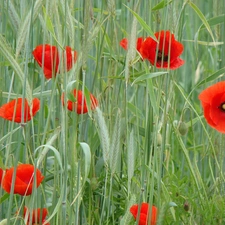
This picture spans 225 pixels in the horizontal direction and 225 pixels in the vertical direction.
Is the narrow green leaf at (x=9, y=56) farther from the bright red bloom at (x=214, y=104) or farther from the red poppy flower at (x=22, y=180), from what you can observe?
the bright red bloom at (x=214, y=104)

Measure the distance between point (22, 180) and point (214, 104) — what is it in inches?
14.6

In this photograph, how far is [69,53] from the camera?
3.41ft

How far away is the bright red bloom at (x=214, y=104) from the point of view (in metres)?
1.12

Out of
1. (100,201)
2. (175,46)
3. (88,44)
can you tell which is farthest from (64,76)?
(100,201)

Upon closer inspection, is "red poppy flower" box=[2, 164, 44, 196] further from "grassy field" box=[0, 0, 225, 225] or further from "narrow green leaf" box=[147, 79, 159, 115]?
"narrow green leaf" box=[147, 79, 159, 115]

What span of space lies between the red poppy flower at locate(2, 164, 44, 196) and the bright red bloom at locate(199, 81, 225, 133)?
12.8 inches

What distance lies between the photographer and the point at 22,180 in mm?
1019

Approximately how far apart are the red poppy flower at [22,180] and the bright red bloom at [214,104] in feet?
1.06

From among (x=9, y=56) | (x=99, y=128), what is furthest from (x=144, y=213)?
(x=9, y=56)

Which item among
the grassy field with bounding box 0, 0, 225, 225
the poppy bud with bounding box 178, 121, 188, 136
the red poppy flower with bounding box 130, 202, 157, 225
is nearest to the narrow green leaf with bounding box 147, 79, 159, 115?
the grassy field with bounding box 0, 0, 225, 225

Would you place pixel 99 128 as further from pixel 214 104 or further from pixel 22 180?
pixel 214 104

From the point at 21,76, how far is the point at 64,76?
61 mm

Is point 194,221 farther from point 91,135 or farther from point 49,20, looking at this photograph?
point 49,20

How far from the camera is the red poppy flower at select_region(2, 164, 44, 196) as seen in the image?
974mm
